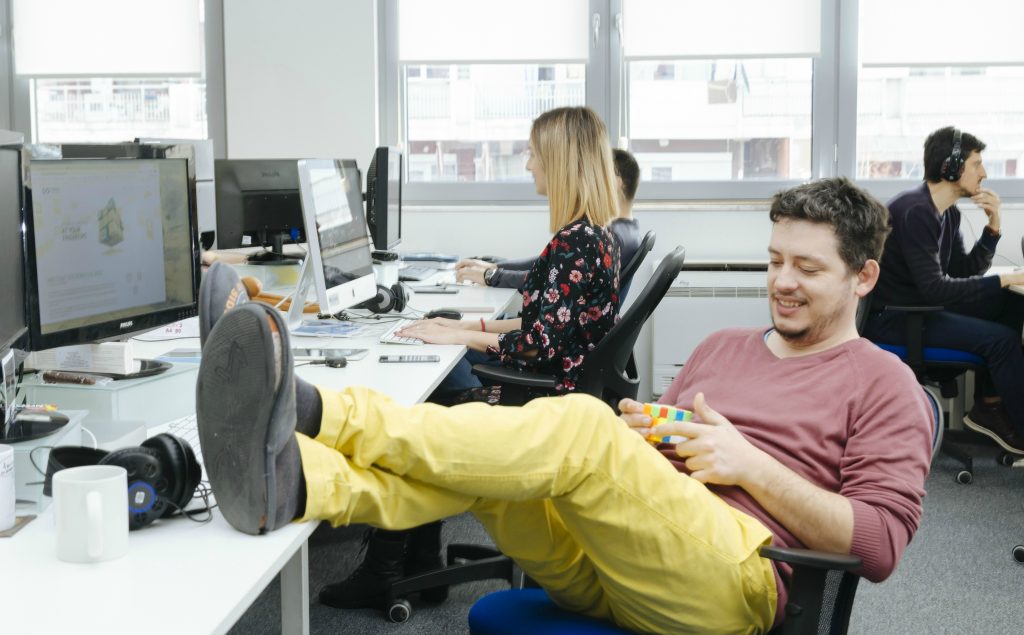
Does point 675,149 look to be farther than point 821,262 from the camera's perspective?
Yes

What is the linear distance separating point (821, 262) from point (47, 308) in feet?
3.96

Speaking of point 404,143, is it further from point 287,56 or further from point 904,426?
point 904,426

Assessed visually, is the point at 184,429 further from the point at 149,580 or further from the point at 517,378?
the point at 517,378

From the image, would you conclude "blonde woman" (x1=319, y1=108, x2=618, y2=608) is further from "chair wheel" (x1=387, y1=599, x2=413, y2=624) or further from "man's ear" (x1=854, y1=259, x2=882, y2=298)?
"man's ear" (x1=854, y1=259, x2=882, y2=298)

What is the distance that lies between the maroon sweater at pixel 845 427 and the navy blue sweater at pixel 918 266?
2.22 meters

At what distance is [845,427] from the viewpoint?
1.54m

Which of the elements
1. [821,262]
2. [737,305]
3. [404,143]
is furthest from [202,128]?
[821,262]

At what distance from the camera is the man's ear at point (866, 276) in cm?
169

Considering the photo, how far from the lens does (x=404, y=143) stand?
514 cm

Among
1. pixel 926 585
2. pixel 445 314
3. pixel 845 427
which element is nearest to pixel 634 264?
pixel 445 314

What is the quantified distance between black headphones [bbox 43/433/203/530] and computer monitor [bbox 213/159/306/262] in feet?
8.19

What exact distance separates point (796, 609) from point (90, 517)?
2.80 feet

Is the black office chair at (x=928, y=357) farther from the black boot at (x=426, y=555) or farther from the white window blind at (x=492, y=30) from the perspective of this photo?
the white window blind at (x=492, y=30)

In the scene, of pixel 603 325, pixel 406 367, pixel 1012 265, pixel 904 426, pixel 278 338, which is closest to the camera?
pixel 278 338
